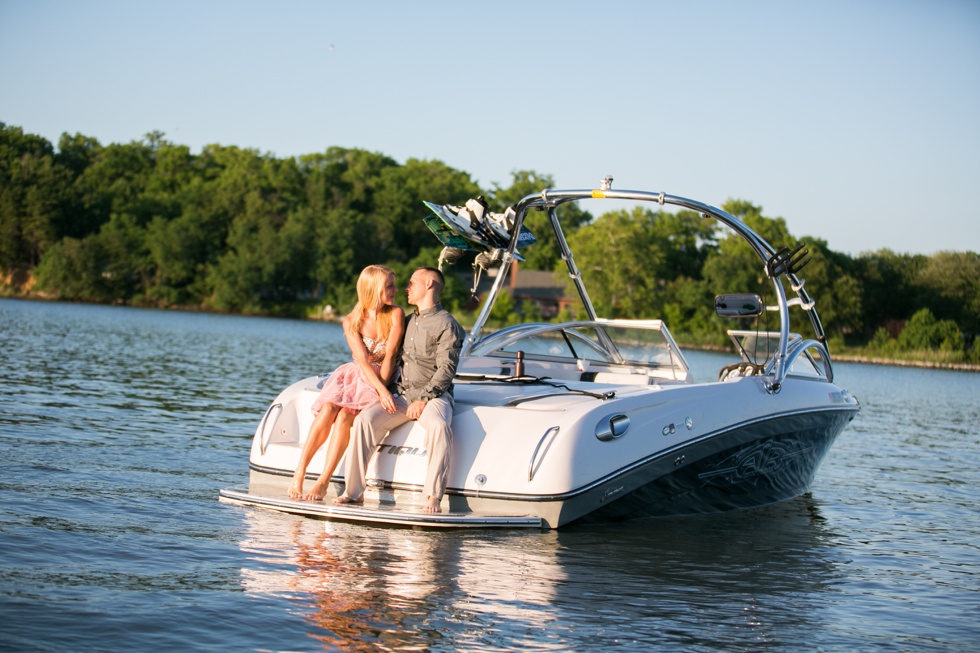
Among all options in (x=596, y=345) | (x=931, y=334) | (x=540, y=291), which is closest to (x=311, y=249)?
(x=540, y=291)

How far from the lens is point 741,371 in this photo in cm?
970

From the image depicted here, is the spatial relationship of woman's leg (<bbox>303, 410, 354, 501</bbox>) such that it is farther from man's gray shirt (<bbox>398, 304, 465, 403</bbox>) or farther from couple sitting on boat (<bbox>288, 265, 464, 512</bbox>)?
man's gray shirt (<bbox>398, 304, 465, 403</bbox>)

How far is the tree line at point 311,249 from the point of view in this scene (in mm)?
79312

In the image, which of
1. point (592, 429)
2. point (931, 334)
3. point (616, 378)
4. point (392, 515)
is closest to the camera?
point (392, 515)

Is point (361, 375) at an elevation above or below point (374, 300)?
below

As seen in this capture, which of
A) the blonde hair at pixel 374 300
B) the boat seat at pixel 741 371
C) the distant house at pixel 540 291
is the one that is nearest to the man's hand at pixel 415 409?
the blonde hair at pixel 374 300

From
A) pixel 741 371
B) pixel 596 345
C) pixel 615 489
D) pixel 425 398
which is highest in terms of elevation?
pixel 596 345

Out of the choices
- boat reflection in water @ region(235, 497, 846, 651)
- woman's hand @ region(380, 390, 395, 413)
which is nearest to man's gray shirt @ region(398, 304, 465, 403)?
woman's hand @ region(380, 390, 395, 413)

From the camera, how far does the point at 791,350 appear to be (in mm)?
9617

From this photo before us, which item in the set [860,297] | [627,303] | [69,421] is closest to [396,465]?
[69,421]

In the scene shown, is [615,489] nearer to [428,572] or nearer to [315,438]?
[428,572]

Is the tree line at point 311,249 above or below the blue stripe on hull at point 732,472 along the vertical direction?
above

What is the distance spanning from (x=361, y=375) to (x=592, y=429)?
5.38 feet

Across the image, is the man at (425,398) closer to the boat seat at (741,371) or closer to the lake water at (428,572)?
the lake water at (428,572)
